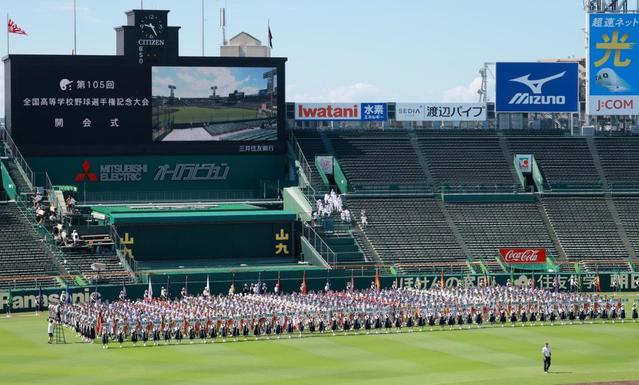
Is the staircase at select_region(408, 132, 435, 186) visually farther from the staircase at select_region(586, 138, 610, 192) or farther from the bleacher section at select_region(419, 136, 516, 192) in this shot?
the staircase at select_region(586, 138, 610, 192)

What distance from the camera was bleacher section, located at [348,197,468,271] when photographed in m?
80.8

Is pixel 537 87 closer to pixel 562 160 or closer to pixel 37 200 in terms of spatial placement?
pixel 562 160

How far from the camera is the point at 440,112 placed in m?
92.1

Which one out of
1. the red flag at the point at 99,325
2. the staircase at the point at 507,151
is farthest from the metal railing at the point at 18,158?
the staircase at the point at 507,151

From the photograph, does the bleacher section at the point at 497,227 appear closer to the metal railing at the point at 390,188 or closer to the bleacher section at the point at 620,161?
the metal railing at the point at 390,188

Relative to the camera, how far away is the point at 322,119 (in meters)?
89.9

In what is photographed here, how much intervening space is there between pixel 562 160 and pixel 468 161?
6.40 m

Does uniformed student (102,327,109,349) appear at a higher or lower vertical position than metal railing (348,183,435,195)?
lower

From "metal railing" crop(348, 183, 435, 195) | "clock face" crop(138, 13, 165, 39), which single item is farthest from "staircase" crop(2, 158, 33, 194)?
"metal railing" crop(348, 183, 435, 195)

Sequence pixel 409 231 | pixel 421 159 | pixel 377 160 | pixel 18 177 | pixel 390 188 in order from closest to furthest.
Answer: pixel 18 177 → pixel 409 231 → pixel 390 188 → pixel 377 160 → pixel 421 159

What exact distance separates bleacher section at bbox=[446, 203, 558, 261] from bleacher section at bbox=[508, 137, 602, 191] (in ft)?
11.2

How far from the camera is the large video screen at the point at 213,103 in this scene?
82.4 metres

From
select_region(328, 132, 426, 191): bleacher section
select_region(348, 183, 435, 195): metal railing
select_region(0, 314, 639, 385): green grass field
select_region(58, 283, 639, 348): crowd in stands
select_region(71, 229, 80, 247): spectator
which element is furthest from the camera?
select_region(328, 132, 426, 191): bleacher section

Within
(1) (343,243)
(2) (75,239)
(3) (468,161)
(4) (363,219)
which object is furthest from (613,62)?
(2) (75,239)
